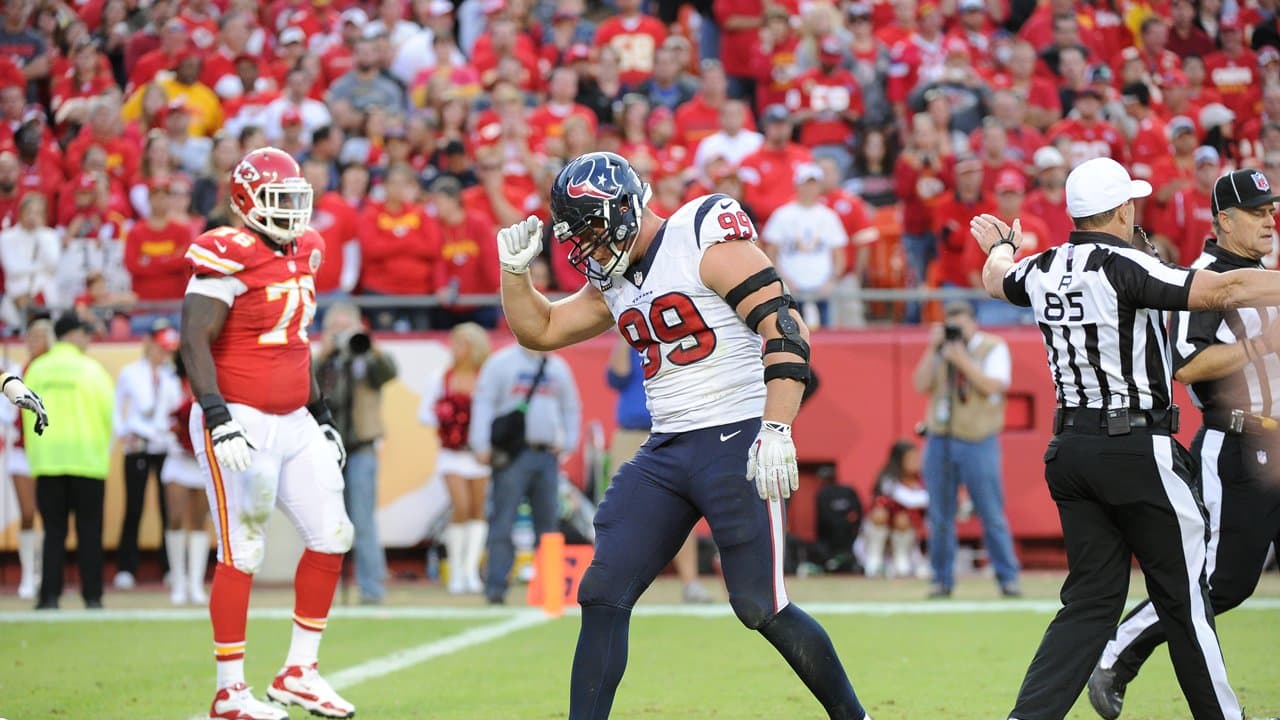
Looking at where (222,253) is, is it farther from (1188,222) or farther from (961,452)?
(1188,222)

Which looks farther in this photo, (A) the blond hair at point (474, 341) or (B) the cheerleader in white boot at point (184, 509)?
(A) the blond hair at point (474, 341)

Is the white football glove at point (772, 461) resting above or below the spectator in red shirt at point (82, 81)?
below

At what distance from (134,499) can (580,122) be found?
5.10 m

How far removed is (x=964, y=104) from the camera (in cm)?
1588

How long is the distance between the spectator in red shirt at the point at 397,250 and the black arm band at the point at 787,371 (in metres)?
8.74

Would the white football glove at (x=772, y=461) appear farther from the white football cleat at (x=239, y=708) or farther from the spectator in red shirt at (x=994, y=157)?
the spectator in red shirt at (x=994, y=157)

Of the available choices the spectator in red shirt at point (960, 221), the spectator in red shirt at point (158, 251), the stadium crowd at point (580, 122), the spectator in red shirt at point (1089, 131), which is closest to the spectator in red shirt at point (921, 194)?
the stadium crowd at point (580, 122)

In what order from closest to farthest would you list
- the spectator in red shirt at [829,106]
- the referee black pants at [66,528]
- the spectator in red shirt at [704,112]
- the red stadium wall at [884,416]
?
1. the referee black pants at [66,528]
2. the red stadium wall at [884,416]
3. the spectator in red shirt at [704,112]
4. the spectator in red shirt at [829,106]

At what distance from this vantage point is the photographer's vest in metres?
11.6

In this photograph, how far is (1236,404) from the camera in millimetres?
6207

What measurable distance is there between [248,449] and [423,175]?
882 cm

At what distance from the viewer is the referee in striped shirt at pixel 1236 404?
5992mm

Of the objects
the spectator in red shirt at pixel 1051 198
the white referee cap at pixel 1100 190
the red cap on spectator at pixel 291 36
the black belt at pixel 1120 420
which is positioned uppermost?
the red cap on spectator at pixel 291 36

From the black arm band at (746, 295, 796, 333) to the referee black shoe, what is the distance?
87.0 inches
